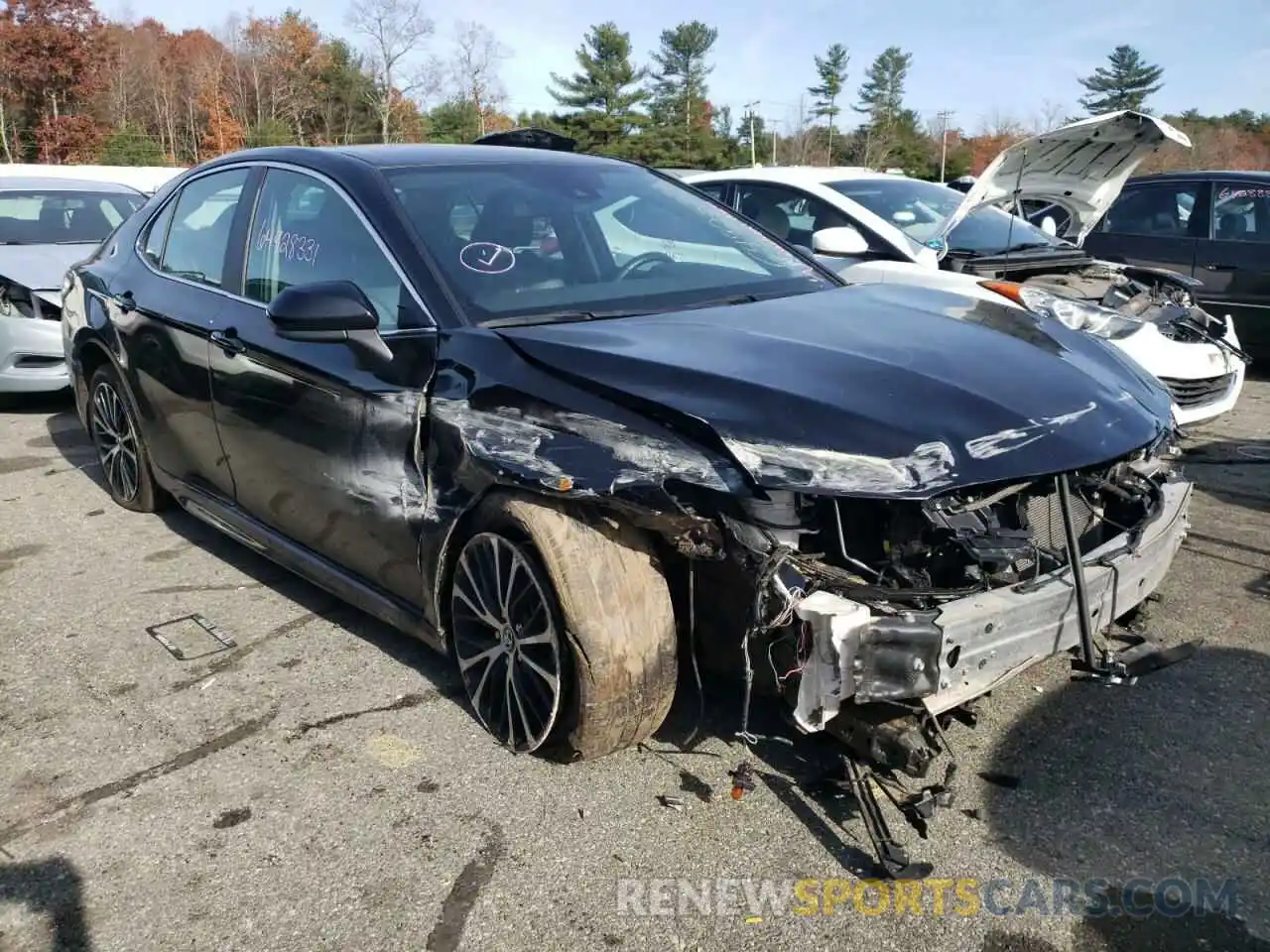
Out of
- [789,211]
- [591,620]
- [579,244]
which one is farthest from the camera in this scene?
[789,211]

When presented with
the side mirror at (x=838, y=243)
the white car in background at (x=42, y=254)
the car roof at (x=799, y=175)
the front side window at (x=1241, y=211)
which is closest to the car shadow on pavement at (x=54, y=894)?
the side mirror at (x=838, y=243)

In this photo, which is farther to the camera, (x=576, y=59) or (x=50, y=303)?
(x=576, y=59)

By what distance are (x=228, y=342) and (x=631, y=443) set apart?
6.33 feet

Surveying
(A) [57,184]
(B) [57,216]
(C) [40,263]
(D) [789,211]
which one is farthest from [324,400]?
(A) [57,184]

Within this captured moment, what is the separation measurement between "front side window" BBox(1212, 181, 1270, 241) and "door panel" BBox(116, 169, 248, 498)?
7.77m

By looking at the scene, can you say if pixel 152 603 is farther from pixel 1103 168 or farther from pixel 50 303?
pixel 1103 168

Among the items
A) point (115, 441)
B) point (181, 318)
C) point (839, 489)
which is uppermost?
point (181, 318)

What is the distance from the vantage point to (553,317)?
10.2 feet

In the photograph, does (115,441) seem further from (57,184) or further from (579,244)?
(57,184)

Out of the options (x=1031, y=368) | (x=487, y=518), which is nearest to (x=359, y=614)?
(x=487, y=518)

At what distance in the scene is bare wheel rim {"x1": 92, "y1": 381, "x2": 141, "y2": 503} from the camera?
5012mm

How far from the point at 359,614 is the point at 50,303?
5014mm

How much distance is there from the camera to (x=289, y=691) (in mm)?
3508

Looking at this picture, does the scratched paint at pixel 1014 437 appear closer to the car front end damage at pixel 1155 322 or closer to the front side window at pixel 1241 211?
the car front end damage at pixel 1155 322
